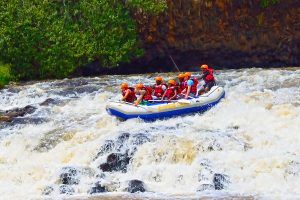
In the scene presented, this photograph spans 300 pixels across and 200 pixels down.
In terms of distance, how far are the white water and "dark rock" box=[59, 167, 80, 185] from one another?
0.53 ft

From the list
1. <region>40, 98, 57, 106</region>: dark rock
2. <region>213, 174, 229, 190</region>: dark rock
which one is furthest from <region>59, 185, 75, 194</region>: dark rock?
<region>40, 98, 57, 106</region>: dark rock

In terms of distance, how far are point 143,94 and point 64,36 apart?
9.74 metres

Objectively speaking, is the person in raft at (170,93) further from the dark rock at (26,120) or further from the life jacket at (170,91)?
the dark rock at (26,120)

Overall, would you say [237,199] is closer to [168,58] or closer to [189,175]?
[189,175]

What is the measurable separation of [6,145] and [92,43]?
10435 mm

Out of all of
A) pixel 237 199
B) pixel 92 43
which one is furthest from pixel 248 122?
pixel 92 43

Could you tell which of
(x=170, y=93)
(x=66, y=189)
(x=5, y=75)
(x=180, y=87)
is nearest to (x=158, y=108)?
(x=170, y=93)

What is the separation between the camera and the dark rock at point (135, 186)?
38.4 feet

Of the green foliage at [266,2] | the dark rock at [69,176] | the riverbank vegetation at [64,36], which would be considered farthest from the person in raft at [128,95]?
the green foliage at [266,2]

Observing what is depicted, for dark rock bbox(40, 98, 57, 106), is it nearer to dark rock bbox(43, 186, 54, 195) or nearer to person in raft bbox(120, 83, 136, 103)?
person in raft bbox(120, 83, 136, 103)

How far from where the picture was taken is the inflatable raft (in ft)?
51.1

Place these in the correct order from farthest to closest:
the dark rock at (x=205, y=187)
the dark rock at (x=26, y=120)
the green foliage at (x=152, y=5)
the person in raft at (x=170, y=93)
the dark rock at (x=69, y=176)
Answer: the green foliage at (x=152, y=5)
the dark rock at (x=26, y=120)
the person in raft at (x=170, y=93)
the dark rock at (x=69, y=176)
the dark rock at (x=205, y=187)

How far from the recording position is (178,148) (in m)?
13.2

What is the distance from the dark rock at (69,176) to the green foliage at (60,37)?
483 inches
